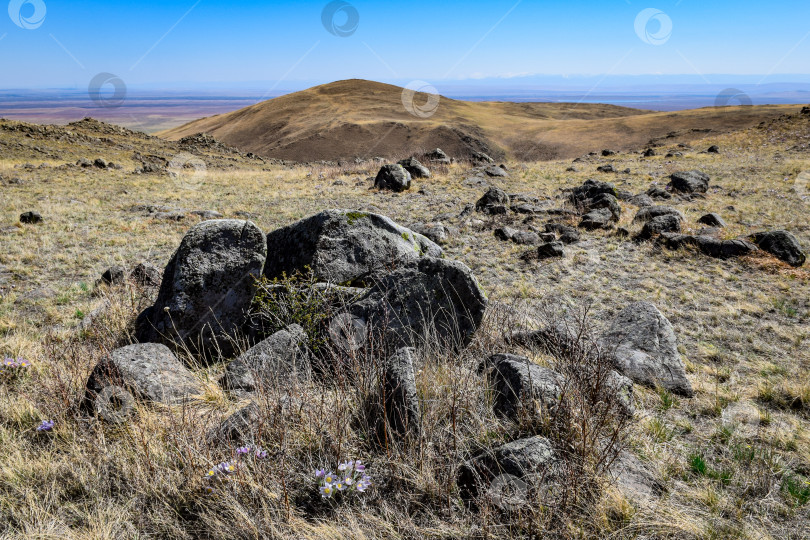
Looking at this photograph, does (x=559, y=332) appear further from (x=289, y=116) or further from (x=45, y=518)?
(x=289, y=116)

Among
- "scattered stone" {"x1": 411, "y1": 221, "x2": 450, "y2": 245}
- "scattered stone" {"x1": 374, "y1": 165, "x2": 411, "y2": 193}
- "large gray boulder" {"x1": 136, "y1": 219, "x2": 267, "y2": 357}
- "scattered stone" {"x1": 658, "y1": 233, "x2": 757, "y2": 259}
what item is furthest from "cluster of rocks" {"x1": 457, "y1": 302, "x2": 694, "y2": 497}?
"scattered stone" {"x1": 374, "y1": 165, "x2": 411, "y2": 193}

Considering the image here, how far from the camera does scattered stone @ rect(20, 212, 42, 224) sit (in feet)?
38.2

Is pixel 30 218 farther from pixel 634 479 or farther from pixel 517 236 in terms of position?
pixel 634 479

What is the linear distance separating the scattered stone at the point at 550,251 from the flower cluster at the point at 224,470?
833 centimetres

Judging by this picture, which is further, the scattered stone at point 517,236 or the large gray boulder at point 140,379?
the scattered stone at point 517,236

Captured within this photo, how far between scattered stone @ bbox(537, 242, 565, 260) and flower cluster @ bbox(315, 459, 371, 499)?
807cm

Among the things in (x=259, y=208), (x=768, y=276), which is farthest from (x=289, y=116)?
(x=768, y=276)

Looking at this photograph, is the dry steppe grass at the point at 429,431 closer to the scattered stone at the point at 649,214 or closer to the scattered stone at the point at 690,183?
the scattered stone at the point at 649,214

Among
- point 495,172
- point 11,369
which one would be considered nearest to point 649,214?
point 495,172

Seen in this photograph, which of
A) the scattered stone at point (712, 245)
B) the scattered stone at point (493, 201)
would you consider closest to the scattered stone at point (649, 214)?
the scattered stone at point (712, 245)

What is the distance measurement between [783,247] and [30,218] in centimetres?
1889

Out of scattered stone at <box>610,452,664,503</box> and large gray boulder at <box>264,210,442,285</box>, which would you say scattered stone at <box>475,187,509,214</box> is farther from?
scattered stone at <box>610,452,664,503</box>

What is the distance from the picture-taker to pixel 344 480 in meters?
2.51

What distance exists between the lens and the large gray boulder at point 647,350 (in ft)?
14.7
